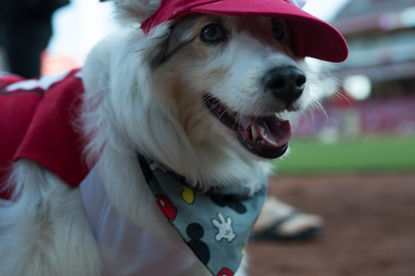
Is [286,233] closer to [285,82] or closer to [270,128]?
[270,128]

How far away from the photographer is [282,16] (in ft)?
3.43

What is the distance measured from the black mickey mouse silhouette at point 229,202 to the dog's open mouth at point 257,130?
252 millimetres

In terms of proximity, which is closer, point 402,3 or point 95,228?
point 95,228

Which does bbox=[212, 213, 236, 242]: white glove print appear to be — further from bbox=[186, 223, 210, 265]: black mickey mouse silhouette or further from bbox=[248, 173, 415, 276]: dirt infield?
bbox=[248, 173, 415, 276]: dirt infield

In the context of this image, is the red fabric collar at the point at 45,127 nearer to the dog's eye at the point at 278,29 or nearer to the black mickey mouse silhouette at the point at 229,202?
the black mickey mouse silhouette at the point at 229,202

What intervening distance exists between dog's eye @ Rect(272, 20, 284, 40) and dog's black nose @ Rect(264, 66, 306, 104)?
11.2 inches

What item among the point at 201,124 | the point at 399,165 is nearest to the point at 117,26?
the point at 201,124

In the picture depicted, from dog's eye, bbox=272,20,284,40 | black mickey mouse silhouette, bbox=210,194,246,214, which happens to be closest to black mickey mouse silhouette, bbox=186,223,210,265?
black mickey mouse silhouette, bbox=210,194,246,214

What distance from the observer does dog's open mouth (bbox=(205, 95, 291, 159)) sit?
1233mm

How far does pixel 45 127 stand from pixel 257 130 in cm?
75

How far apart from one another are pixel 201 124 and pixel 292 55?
1.64 feet

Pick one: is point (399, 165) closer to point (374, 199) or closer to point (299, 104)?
point (374, 199)

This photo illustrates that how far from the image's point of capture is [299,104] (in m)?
1.26

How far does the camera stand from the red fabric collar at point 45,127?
116 cm
